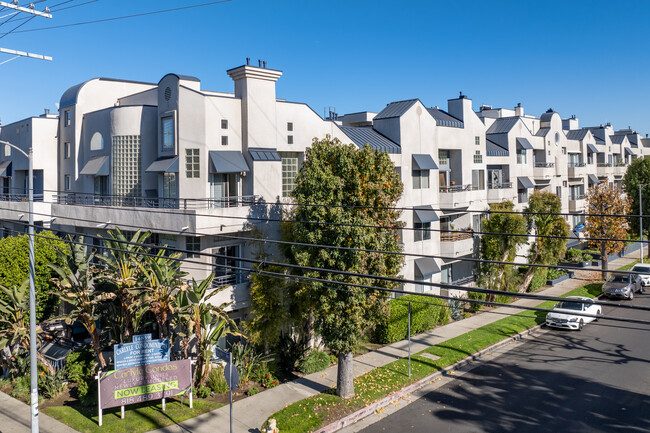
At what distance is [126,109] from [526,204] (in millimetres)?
31728

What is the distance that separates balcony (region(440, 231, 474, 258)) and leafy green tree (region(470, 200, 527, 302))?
138 cm

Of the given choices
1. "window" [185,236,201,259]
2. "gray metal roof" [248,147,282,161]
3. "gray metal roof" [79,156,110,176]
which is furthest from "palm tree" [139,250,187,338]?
"gray metal roof" [79,156,110,176]

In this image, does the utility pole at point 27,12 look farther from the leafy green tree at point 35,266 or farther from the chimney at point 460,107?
the chimney at point 460,107

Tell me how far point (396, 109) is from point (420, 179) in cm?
446

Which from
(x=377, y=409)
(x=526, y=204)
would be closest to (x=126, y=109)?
(x=377, y=409)

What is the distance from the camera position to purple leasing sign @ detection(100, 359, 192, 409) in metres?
16.9

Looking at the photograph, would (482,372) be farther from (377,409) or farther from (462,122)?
(462,122)

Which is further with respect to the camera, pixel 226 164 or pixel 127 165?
pixel 127 165

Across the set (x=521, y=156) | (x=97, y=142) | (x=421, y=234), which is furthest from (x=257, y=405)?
(x=521, y=156)

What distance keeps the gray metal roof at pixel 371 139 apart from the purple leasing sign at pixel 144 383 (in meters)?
15.3

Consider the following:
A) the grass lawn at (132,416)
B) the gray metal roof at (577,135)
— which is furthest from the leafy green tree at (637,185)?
the grass lawn at (132,416)

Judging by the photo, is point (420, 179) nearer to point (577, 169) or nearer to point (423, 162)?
point (423, 162)

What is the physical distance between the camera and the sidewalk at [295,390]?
1670 centimetres

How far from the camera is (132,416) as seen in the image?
56.6 ft
